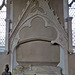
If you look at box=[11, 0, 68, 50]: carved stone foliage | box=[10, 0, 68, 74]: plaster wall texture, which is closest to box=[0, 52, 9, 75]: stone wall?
box=[10, 0, 68, 74]: plaster wall texture

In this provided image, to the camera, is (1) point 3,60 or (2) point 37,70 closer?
(2) point 37,70

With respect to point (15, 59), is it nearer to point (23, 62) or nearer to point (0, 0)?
point (23, 62)

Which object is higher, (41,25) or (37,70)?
(41,25)

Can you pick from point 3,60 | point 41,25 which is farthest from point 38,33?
point 3,60

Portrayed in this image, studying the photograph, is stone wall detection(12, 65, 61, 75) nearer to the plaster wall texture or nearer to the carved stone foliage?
the plaster wall texture

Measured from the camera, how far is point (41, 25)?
14.4 ft

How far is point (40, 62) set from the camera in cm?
434

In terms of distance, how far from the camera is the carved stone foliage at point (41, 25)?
4.30 meters

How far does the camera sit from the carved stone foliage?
14.1ft

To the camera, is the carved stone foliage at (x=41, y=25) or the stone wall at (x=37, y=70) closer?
the stone wall at (x=37, y=70)

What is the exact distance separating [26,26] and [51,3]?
1.25 m

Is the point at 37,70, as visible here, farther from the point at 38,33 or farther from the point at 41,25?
the point at 41,25

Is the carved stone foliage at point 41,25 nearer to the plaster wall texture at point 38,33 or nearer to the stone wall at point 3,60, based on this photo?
the plaster wall texture at point 38,33

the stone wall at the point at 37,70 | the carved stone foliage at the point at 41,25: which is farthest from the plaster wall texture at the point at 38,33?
the stone wall at the point at 37,70
